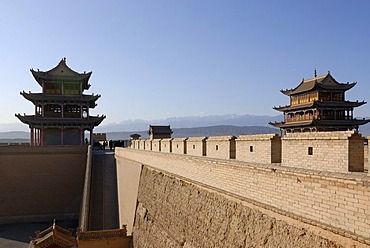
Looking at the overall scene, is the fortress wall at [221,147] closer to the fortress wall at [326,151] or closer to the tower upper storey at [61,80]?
the fortress wall at [326,151]

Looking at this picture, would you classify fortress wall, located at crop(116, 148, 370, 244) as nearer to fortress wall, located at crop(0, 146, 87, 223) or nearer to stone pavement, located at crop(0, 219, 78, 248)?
stone pavement, located at crop(0, 219, 78, 248)

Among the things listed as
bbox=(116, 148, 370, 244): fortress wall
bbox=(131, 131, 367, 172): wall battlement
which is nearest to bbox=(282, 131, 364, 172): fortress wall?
bbox=(131, 131, 367, 172): wall battlement

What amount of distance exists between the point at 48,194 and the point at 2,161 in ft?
11.9

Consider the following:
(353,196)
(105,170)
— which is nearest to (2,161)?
(105,170)

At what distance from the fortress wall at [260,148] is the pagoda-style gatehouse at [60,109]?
22536mm

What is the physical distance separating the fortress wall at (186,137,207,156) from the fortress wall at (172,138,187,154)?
0.97 ft

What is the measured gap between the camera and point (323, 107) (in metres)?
26.1

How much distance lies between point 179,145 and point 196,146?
71.6 inches

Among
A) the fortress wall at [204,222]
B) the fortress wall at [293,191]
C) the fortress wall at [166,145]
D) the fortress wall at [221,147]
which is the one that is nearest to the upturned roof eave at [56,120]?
the fortress wall at [166,145]

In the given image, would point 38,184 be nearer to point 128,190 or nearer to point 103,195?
point 103,195

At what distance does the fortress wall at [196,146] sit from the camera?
10.8 meters

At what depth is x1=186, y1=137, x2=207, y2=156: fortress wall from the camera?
35.3 ft

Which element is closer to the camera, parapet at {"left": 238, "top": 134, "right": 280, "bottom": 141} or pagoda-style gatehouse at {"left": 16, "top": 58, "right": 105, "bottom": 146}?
parapet at {"left": 238, "top": 134, "right": 280, "bottom": 141}

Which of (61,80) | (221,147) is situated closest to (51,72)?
(61,80)
